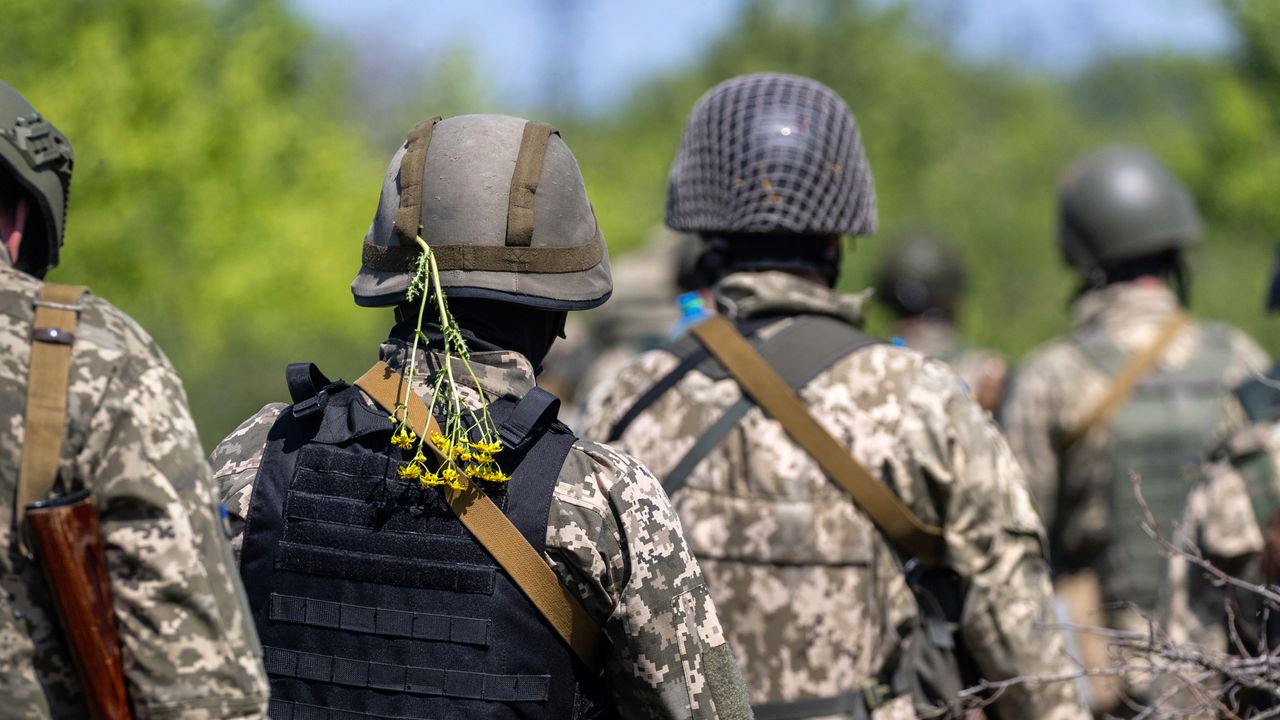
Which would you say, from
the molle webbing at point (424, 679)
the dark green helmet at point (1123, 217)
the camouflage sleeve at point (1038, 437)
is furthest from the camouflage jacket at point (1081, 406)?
the molle webbing at point (424, 679)

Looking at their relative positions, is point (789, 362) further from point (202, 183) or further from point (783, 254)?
point (202, 183)

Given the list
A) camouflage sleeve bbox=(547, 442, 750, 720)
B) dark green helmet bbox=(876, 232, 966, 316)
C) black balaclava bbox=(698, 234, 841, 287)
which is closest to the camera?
camouflage sleeve bbox=(547, 442, 750, 720)

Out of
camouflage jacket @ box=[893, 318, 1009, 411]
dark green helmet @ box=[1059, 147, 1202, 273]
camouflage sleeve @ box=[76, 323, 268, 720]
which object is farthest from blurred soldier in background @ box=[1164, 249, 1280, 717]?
camouflage jacket @ box=[893, 318, 1009, 411]

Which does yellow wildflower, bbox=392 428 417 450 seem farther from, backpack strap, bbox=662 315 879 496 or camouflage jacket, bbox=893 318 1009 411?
camouflage jacket, bbox=893 318 1009 411

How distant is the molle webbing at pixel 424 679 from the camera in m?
2.59

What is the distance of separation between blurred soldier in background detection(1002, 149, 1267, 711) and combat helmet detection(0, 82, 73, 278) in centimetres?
Answer: 482

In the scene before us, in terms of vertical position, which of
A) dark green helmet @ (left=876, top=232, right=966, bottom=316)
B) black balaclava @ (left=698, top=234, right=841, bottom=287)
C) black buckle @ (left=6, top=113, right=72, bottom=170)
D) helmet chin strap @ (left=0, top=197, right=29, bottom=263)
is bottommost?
dark green helmet @ (left=876, top=232, right=966, bottom=316)

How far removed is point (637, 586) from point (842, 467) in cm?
123

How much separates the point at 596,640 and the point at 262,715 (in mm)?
623

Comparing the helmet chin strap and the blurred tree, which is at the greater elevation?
the helmet chin strap

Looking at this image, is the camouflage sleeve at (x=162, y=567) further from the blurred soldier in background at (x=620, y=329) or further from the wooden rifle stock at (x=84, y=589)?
the blurred soldier in background at (x=620, y=329)

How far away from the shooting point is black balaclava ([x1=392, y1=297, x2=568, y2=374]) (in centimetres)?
283

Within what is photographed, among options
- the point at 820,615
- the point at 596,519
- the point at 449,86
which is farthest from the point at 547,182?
the point at 449,86

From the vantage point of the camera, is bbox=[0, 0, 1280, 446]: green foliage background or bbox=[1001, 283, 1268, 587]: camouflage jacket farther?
bbox=[0, 0, 1280, 446]: green foliage background
